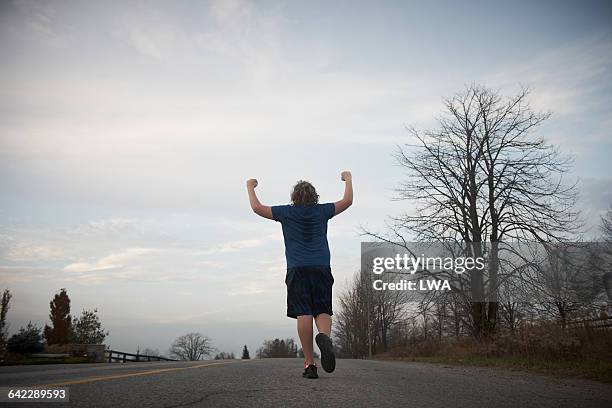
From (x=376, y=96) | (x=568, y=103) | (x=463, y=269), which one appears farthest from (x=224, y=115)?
(x=568, y=103)

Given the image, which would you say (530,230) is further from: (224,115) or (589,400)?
(224,115)

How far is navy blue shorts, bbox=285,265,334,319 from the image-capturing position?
4289 mm

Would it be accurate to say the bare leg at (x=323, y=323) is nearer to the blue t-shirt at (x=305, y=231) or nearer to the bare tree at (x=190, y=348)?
the blue t-shirt at (x=305, y=231)

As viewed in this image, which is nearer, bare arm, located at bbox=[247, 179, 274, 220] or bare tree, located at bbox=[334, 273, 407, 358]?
bare arm, located at bbox=[247, 179, 274, 220]

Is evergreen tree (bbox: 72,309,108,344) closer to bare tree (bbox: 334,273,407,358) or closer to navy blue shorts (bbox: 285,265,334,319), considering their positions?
bare tree (bbox: 334,273,407,358)

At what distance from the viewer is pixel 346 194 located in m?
4.74

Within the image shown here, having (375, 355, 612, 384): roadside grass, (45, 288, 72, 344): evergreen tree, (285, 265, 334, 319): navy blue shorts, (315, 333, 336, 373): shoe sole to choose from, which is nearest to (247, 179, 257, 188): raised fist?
(285, 265, 334, 319): navy blue shorts

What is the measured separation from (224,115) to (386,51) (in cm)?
1047

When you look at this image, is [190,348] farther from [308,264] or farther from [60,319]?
[308,264]

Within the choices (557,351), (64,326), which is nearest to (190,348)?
(64,326)

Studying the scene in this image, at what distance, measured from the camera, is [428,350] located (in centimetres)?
1997

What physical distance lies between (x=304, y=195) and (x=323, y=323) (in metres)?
1.41

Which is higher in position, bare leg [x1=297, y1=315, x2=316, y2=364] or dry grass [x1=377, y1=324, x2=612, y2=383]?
bare leg [x1=297, y1=315, x2=316, y2=364]

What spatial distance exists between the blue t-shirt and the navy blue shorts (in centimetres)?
8
